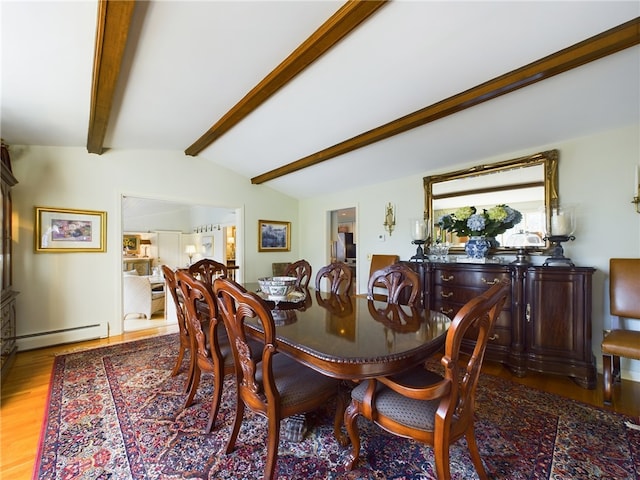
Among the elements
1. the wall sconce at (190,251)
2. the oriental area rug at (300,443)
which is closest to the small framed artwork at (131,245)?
the wall sconce at (190,251)

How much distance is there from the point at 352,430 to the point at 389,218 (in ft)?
10.8

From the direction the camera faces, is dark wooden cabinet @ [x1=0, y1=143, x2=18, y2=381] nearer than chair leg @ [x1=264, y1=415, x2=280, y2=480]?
No

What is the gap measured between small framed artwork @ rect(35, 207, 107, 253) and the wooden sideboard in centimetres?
455

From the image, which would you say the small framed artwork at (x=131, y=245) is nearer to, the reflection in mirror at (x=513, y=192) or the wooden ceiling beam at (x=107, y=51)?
the wooden ceiling beam at (x=107, y=51)

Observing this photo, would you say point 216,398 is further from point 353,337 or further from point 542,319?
point 542,319

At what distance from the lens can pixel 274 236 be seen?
5.72 metres

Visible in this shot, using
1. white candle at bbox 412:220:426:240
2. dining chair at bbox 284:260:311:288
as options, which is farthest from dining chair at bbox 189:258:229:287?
white candle at bbox 412:220:426:240

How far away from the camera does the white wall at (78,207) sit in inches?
132

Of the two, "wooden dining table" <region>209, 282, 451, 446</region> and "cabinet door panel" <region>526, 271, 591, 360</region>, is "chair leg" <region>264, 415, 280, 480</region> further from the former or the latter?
"cabinet door panel" <region>526, 271, 591, 360</region>

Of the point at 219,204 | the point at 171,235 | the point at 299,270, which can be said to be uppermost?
the point at 219,204

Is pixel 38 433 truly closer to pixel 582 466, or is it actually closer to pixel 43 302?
pixel 43 302

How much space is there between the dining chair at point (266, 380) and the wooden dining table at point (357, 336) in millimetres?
146

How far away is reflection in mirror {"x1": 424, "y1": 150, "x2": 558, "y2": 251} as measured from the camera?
2.87 metres

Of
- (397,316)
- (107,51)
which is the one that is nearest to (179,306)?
(397,316)
